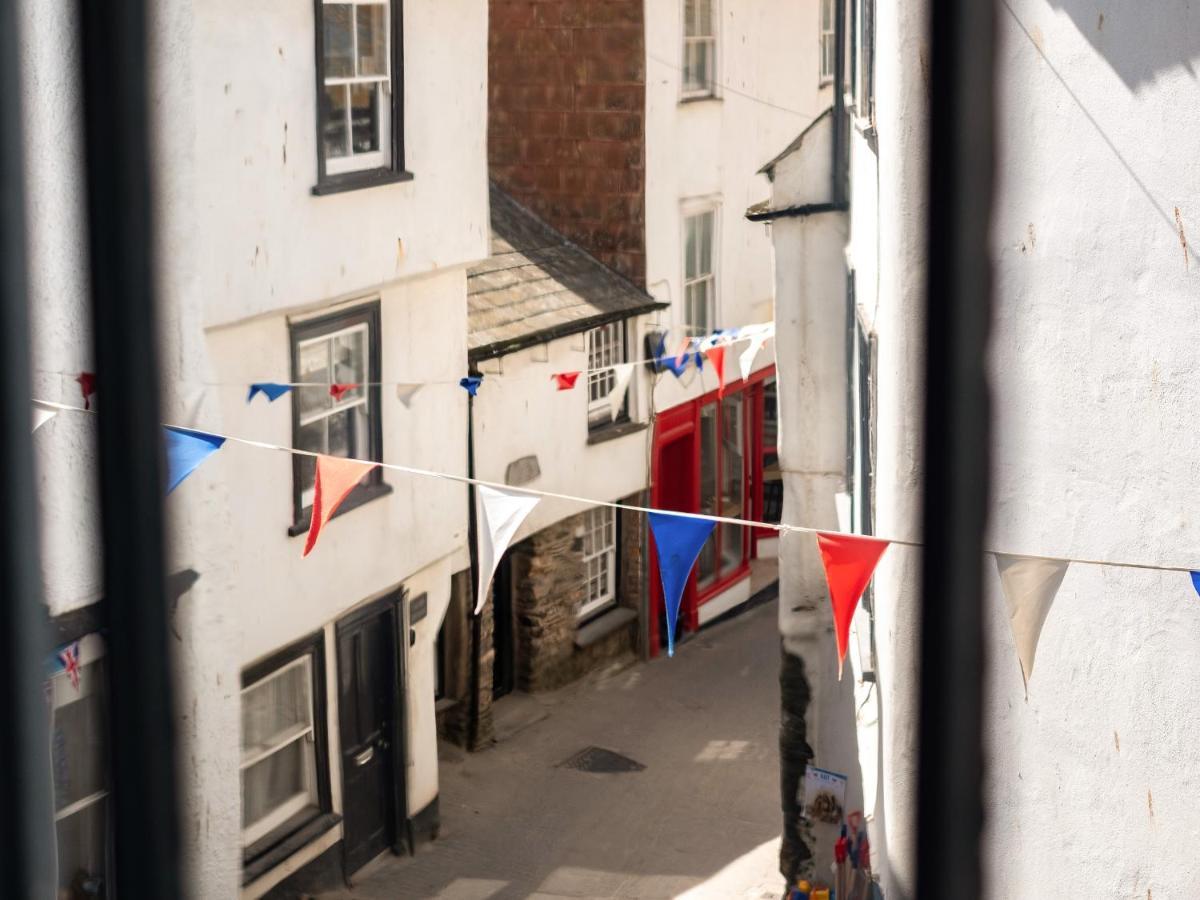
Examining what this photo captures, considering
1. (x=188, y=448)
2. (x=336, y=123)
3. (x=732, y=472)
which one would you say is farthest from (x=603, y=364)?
(x=188, y=448)

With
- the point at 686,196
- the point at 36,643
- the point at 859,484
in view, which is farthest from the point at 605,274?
the point at 36,643

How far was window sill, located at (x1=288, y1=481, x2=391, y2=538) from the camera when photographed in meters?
8.39

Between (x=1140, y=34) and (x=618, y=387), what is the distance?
23.7ft

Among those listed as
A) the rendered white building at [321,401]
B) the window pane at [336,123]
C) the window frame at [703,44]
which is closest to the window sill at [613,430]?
the rendered white building at [321,401]

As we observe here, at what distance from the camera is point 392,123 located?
30.0ft

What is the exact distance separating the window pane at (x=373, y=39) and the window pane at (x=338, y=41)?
0.12 m

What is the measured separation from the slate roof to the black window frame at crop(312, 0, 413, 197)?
171 cm

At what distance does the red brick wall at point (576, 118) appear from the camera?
13.0 meters

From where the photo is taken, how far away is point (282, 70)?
8.09 meters

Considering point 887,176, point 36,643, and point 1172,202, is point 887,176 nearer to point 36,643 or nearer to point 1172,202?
point 1172,202

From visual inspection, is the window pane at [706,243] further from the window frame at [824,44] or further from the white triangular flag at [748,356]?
the white triangular flag at [748,356]

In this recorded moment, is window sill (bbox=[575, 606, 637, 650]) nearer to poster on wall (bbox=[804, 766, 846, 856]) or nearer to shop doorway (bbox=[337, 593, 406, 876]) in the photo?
shop doorway (bbox=[337, 593, 406, 876])

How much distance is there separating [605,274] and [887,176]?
856cm

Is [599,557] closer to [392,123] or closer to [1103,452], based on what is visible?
[392,123]
